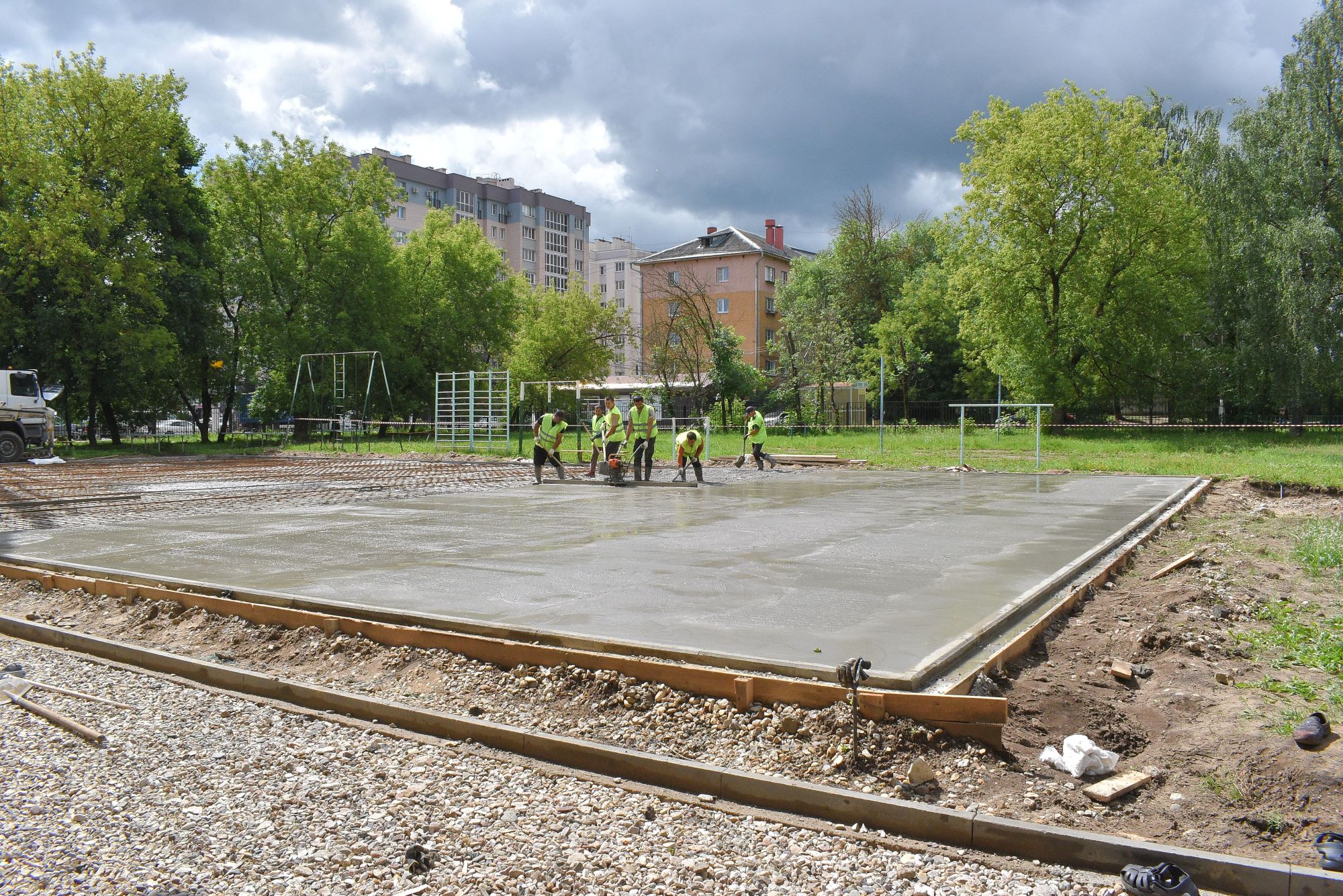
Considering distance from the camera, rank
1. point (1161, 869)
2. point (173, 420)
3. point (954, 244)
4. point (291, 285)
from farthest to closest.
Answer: point (173, 420) < point (291, 285) < point (954, 244) < point (1161, 869)

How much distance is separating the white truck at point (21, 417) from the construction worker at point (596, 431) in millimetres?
17023

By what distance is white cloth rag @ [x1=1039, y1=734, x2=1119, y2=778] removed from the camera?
4.14 meters

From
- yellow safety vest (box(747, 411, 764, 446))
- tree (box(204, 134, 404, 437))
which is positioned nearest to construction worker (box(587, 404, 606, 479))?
yellow safety vest (box(747, 411, 764, 446))

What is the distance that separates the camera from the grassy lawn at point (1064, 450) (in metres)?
21.3

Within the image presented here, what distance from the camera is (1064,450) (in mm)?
28125

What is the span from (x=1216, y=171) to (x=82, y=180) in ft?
137

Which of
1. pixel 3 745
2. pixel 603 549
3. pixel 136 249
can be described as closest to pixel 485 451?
pixel 136 249

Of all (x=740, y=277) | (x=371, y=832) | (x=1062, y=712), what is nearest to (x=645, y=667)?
(x=371, y=832)

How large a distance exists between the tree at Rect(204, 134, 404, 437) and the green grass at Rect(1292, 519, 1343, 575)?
37920 mm

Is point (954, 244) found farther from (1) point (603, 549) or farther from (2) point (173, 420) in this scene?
(2) point (173, 420)

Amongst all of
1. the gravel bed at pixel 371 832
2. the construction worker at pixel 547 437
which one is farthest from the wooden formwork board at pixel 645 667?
the construction worker at pixel 547 437

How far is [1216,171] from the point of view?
110 ft

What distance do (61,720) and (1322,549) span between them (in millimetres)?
10367

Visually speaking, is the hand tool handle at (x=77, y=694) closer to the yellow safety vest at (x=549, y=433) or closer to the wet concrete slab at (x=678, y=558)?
the wet concrete slab at (x=678, y=558)
